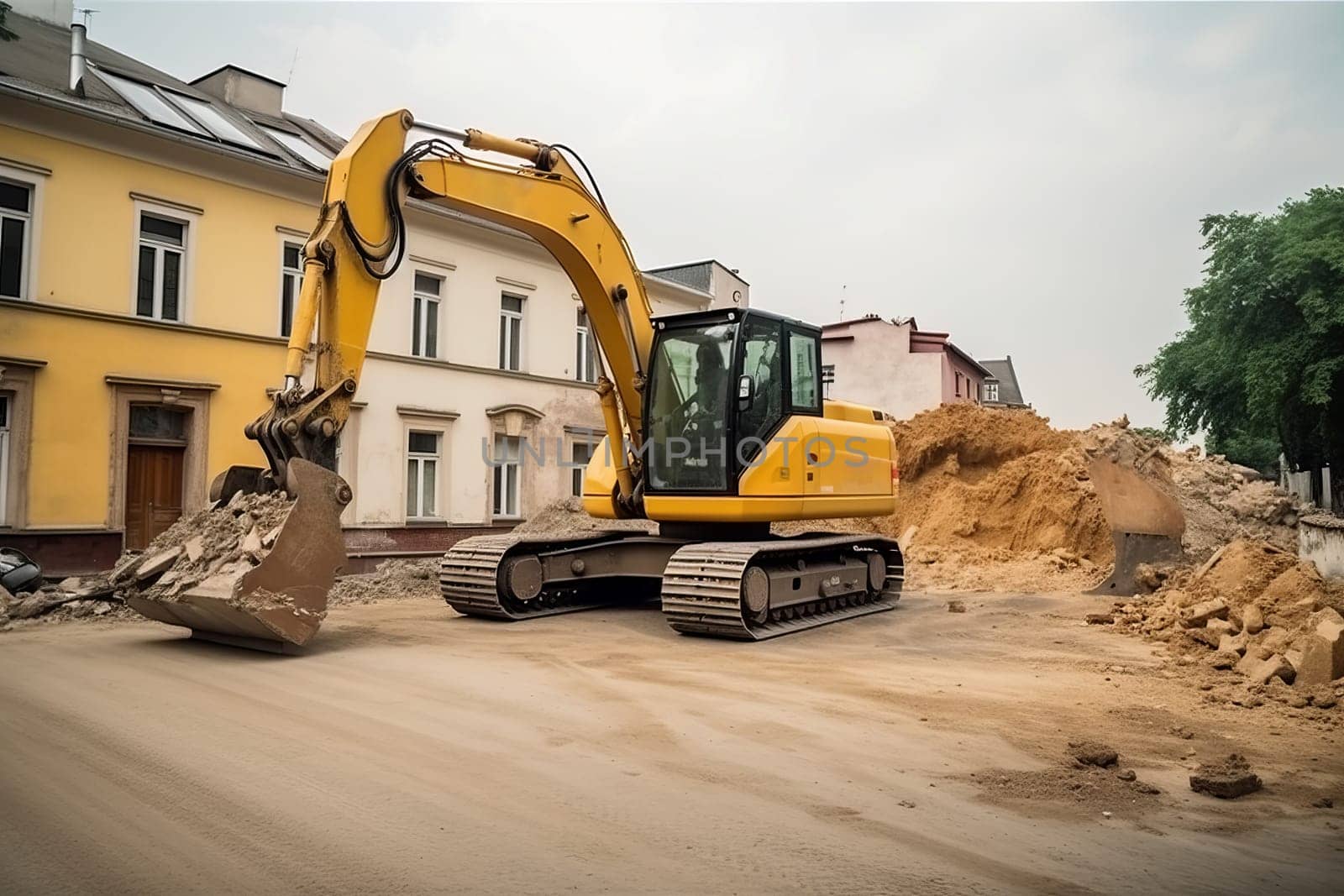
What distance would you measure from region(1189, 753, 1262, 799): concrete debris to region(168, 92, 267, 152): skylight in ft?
52.3

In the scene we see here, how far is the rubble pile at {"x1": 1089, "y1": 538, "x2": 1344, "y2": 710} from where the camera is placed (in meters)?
6.48

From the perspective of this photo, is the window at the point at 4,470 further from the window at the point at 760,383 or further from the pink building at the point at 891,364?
the pink building at the point at 891,364

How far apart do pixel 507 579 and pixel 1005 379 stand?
60.7 metres

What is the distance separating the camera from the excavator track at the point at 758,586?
334 inches

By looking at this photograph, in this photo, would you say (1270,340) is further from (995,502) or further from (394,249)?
(394,249)

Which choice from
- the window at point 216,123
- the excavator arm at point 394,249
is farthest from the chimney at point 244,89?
the excavator arm at point 394,249

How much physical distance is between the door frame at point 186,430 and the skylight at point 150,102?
398 centimetres

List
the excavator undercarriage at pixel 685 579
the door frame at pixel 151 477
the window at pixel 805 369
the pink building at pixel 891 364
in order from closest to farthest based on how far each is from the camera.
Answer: the excavator undercarriage at pixel 685 579 < the window at pixel 805 369 < the door frame at pixel 151 477 < the pink building at pixel 891 364

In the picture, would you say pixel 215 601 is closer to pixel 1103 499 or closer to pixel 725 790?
pixel 725 790

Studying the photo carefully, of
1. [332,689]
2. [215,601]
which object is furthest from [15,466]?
[332,689]

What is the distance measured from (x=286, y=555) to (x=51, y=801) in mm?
3075

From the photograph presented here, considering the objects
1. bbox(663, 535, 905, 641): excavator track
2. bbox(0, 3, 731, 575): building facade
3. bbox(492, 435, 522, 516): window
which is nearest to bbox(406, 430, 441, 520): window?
bbox(0, 3, 731, 575): building facade

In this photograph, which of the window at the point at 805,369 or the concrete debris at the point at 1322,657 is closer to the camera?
the concrete debris at the point at 1322,657

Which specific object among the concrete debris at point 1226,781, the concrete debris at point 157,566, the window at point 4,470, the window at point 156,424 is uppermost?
the window at point 156,424
